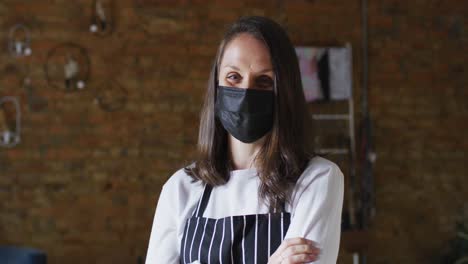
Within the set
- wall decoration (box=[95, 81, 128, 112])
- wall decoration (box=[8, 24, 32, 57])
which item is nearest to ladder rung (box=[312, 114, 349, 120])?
wall decoration (box=[95, 81, 128, 112])

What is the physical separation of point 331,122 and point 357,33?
0.76 meters

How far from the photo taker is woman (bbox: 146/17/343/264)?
1670mm

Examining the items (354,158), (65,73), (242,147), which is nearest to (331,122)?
(354,158)

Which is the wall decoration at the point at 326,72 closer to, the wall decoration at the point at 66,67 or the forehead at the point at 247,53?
the wall decoration at the point at 66,67

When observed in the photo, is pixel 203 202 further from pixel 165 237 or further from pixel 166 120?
pixel 166 120

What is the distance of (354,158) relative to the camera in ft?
17.4

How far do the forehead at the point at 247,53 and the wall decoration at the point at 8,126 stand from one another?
3444mm

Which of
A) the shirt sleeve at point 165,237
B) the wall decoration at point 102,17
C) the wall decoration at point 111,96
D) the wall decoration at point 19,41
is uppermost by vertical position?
the wall decoration at point 102,17

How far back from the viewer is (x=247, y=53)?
175cm

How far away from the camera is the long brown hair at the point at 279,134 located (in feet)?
5.62

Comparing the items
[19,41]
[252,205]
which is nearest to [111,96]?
[19,41]

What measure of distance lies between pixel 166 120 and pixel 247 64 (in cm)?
336

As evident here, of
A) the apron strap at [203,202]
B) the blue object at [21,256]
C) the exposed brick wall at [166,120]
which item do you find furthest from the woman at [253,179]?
the exposed brick wall at [166,120]

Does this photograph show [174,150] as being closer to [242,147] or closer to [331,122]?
[331,122]
